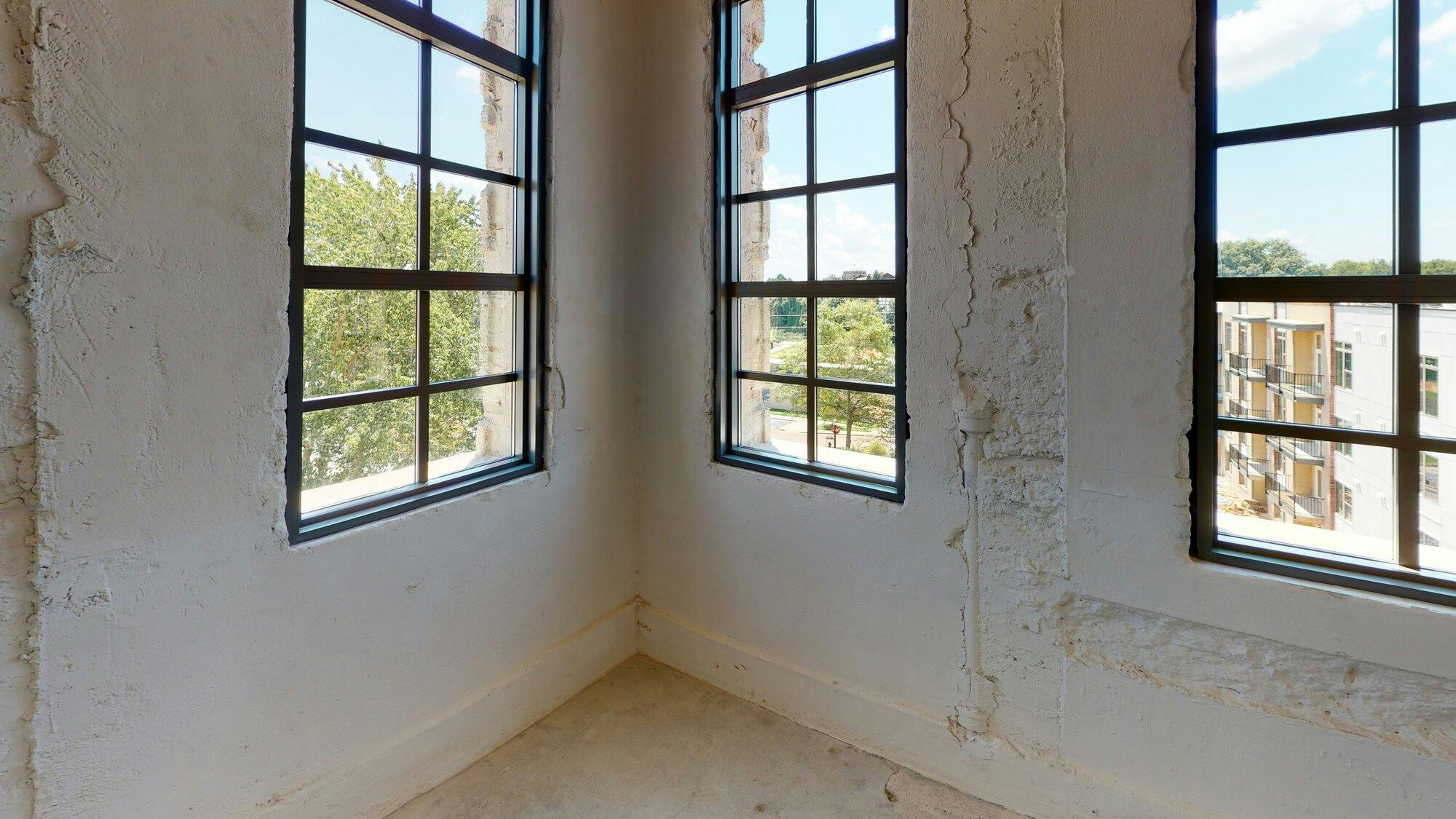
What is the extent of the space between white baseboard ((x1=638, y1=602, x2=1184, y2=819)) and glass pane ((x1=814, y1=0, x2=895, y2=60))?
2.14m

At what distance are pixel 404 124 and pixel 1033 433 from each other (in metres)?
2.02

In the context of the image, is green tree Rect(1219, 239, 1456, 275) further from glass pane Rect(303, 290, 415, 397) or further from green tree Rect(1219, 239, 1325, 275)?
glass pane Rect(303, 290, 415, 397)

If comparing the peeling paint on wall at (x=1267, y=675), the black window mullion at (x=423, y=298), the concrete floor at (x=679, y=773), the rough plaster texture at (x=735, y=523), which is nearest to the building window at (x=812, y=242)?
the rough plaster texture at (x=735, y=523)

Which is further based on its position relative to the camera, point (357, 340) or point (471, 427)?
point (471, 427)

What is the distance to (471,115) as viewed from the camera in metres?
2.09

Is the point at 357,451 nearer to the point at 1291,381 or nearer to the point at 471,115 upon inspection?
the point at 471,115

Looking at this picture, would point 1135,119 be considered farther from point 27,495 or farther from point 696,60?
point 27,495

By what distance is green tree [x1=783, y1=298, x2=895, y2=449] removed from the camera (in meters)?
2.12

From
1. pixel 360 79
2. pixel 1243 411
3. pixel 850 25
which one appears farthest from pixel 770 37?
pixel 1243 411

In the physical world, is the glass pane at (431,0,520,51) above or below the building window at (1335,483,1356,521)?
above

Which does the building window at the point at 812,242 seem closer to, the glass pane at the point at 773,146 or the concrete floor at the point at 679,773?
the glass pane at the point at 773,146

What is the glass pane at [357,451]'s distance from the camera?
174 centimetres

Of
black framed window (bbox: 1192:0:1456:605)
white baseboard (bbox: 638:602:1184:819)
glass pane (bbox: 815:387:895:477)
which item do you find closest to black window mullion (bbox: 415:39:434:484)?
white baseboard (bbox: 638:602:1184:819)

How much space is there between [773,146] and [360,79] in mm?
1328
